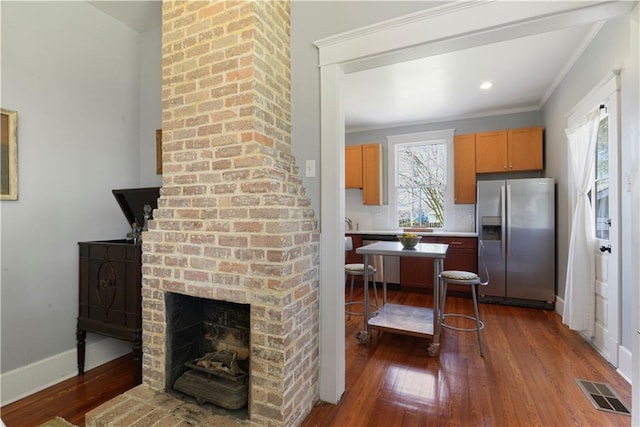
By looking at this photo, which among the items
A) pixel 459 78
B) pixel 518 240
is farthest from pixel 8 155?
pixel 518 240

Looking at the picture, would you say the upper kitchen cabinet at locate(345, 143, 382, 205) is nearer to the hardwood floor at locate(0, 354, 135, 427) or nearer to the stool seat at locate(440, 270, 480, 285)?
the stool seat at locate(440, 270, 480, 285)

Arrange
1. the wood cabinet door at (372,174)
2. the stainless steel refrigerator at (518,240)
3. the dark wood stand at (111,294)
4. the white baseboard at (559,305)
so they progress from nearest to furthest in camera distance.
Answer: the dark wood stand at (111,294) → the white baseboard at (559,305) → the stainless steel refrigerator at (518,240) → the wood cabinet door at (372,174)

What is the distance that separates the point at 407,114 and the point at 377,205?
1613 mm

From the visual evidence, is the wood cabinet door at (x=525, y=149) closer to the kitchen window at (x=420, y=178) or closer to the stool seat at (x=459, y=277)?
the kitchen window at (x=420, y=178)

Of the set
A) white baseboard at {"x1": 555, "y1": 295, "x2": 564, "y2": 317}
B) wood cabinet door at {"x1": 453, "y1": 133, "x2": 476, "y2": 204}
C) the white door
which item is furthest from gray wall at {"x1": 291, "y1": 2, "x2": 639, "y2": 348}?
wood cabinet door at {"x1": 453, "y1": 133, "x2": 476, "y2": 204}

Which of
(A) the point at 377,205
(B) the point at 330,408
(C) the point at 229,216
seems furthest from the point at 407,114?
(B) the point at 330,408

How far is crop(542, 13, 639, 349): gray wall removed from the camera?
186 centimetres

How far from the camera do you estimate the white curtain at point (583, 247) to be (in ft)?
8.71

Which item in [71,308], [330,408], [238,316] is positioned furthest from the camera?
[71,308]

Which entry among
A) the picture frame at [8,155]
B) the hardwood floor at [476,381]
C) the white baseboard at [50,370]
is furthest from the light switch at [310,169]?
the white baseboard at [50,370]

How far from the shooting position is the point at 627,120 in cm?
207

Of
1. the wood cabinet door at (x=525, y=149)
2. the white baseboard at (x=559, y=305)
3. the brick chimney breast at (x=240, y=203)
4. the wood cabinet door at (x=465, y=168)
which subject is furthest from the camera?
the wood cabinet door at (x=465, y=168)

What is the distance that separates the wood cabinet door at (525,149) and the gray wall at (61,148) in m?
4.52

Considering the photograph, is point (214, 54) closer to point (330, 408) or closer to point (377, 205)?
point (330, 408)
